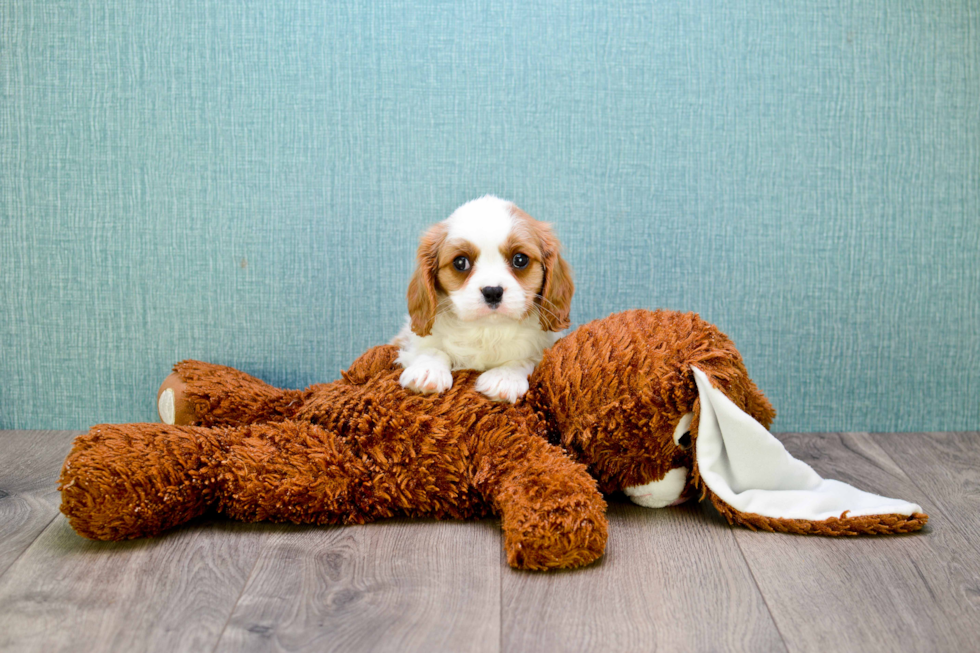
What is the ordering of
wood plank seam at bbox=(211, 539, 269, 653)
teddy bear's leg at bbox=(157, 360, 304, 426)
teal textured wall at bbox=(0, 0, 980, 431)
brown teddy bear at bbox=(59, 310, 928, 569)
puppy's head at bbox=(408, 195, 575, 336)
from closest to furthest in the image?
wood plank seam at bbox=(211, 539, 269, 653) < brown teddy bear at bbox=(59, 310, 928, 569) < puppy's head at bbox=(408, 195, 575, 336) < teddy bear's leg at bbox=(157, 360, 304, 426) < teal textured wall at bbox=(0, 0, 980, 431)

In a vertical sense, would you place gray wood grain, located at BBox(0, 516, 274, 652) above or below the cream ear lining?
below

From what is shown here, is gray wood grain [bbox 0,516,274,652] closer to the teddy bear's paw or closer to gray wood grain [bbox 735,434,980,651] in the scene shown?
the teddy bear's paw

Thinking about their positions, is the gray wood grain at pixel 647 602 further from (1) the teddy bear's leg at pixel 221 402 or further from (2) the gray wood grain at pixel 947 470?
(1) the teddy bear's leg at pixel 221 402

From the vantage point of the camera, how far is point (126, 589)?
1224 mm

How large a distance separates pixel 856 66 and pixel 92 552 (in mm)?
2082

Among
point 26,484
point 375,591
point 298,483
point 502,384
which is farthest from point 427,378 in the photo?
point 26,484

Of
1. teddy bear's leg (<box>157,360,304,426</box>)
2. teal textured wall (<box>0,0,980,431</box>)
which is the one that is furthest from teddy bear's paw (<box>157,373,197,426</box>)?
teal textured wall (<box>0,0,980,431</box>)

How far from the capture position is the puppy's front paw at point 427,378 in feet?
5.11

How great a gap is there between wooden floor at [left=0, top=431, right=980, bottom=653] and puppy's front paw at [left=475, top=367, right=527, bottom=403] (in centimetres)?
26

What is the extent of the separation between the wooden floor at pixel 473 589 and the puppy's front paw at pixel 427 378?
0.27 m

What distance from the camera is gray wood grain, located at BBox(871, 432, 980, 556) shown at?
1536mm

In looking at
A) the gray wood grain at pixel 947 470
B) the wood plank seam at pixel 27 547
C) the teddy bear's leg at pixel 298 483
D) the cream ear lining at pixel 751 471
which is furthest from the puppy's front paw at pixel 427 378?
the gray wood grain at pixel 947 470

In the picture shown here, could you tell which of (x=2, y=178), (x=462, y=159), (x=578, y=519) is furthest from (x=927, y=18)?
(x=2, y=178)

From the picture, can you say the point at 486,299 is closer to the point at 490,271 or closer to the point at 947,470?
the point at 490,271
